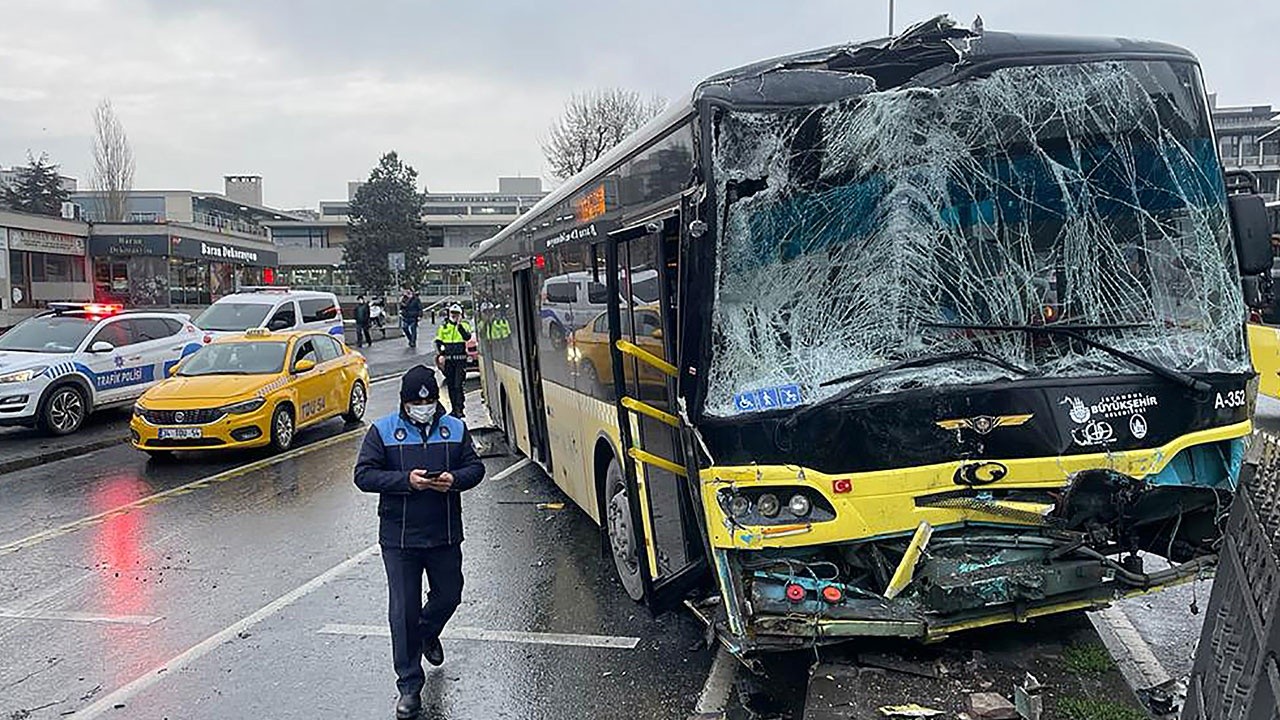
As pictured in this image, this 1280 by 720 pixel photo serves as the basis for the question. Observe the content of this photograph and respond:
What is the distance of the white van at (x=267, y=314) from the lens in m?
20.4

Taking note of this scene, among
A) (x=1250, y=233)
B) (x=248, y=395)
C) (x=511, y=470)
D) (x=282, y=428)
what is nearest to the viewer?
(x=1250, y=233)

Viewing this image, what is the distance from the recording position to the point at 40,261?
4291 cm

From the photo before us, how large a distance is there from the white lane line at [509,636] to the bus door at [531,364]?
3.31 metres

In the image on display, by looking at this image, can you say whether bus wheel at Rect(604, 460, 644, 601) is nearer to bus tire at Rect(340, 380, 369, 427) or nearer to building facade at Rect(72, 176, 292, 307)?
bus tire at Rect(340, 380, 369, 427)

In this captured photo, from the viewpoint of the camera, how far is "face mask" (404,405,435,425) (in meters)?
5.18

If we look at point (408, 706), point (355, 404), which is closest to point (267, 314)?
point (355, 404)

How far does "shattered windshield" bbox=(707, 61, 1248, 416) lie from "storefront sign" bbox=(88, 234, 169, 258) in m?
42.8

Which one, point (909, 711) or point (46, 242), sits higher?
point (46, 242)

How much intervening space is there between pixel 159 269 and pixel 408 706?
141ft

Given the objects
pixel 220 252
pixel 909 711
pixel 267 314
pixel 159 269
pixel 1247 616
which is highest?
pixel 220 252

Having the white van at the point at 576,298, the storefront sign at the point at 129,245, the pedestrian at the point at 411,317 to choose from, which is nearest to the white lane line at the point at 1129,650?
the white van at the point at 576,298

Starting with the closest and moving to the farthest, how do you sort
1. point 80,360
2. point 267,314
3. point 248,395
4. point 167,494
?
point 167,494
point 248,395
point 80,360
point 267,314

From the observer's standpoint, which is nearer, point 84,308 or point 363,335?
point 84,308

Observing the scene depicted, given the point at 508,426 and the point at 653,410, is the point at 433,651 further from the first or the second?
the point at 508,426
